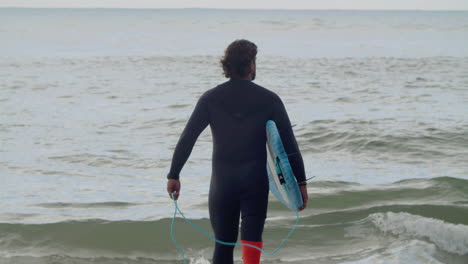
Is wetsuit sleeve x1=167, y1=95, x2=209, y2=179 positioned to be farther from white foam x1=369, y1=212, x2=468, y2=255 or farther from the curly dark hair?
white foam x1=369, y1=212, x2=468, y2=255

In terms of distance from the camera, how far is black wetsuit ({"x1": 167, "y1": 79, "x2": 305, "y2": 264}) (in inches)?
158

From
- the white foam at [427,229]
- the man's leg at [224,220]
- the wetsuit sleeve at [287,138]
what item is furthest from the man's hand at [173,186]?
the white foam at [427,229]

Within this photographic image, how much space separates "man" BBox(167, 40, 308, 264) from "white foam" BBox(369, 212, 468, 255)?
116 inches

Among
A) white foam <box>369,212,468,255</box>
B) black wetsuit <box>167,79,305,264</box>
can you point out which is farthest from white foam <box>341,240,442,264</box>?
black wetsuit <box>167,79,305,264</box>

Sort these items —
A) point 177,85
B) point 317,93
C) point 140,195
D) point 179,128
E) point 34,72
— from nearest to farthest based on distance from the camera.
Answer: point 140,195, point 179,128, point 317,93, point 177,85, point 34,72

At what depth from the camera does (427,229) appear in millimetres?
6703

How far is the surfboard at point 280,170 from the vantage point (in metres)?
3.97

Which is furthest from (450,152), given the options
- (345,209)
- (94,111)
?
(94,111)

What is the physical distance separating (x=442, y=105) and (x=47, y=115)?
10652 mm

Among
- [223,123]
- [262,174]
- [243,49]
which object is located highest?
[243,49]

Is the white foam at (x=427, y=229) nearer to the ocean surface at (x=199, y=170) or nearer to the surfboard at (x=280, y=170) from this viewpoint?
the ocean surface at (x=199, y=170)

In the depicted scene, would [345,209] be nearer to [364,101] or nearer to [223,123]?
[223,123]

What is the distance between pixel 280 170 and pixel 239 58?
81 cm

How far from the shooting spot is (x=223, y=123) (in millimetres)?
4043
